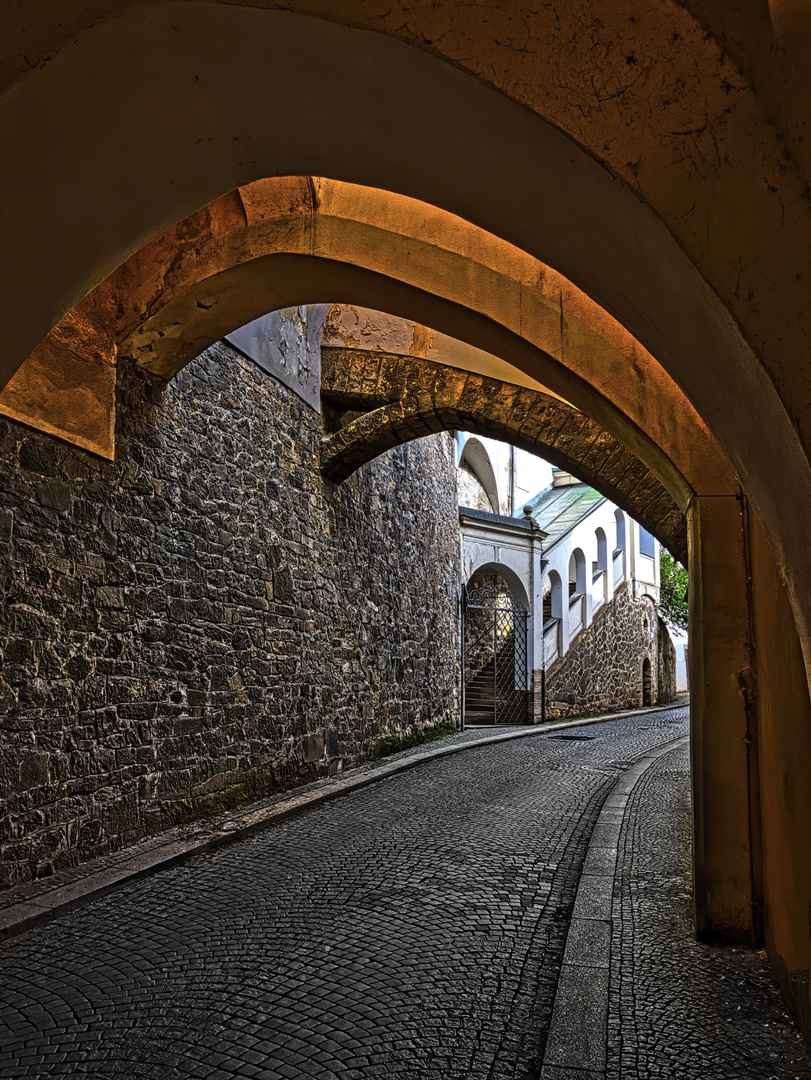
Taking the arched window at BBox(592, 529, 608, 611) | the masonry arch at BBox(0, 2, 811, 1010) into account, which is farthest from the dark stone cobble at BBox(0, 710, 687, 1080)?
the arched window at BBox(592, 529, 608, 611)

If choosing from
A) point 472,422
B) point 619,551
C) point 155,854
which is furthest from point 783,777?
point 619,551

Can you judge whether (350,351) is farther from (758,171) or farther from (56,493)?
(758,171)

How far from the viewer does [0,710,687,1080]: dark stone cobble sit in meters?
2.53

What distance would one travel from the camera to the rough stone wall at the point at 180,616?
15.4ft

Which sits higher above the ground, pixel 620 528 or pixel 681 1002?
pixel 620 528

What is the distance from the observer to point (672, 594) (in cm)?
2595

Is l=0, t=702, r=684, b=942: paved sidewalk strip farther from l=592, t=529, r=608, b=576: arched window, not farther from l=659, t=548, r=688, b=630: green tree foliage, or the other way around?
l=659, t=548, r=688, b=630: green tree foliage

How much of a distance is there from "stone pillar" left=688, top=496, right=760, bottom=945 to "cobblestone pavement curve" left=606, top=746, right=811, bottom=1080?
0.20 meters

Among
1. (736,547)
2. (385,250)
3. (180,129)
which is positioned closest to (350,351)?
(385,250)

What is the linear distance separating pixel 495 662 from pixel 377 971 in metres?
13.0

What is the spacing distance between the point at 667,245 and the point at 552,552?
16937 millimetres

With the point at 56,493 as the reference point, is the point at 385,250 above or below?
above

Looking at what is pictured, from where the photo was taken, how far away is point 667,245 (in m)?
1.31

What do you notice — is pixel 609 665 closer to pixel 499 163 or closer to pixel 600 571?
pixel 600 571
